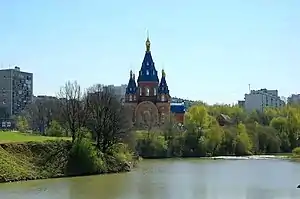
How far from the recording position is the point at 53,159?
172 ft

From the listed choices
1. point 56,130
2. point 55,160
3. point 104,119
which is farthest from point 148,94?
point 55,160

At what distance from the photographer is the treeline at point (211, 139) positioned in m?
87.7

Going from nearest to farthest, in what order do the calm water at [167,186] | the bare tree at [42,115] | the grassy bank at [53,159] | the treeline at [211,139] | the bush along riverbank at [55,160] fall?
the calm water at [167,186]
the bush along riverbank at [55,160]
the grassy bank at [53,159]
the treeline at [211,139]
the bare tree at [42,115]

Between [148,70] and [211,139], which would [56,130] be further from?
[148,70]

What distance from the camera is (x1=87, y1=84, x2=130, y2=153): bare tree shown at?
59.6m

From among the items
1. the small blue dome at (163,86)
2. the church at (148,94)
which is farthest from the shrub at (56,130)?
the small blue dome at (163,86)

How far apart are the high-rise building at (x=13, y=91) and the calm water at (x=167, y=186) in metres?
99.7

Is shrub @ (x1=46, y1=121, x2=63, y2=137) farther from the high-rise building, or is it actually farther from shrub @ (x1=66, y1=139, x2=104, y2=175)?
the high-rise building

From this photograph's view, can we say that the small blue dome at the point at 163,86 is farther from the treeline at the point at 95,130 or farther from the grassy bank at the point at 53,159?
the grassy bank at the point at 53,159

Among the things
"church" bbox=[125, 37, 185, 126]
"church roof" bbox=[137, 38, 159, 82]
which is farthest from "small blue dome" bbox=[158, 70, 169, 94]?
"church roof" bbox=[137, 38, 159, 82]

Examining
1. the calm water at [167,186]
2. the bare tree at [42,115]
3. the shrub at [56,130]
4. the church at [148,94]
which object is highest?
the church at [148,94]

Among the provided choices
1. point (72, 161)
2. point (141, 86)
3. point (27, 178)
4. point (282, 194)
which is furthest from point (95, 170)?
point (141, 86)

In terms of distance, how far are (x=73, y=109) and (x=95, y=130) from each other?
3.33 metres

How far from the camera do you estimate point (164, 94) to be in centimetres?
11369
